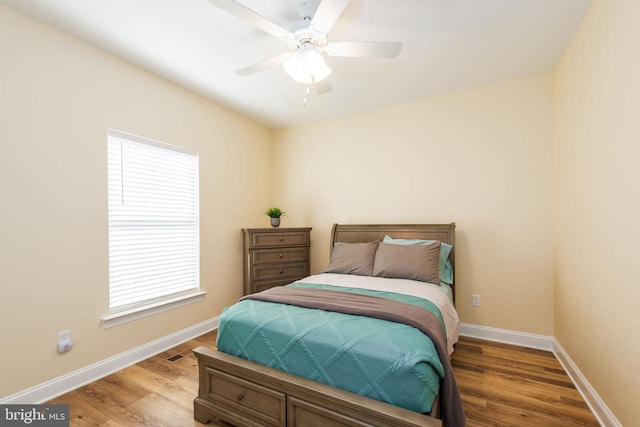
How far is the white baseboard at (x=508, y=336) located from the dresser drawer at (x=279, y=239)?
2102 millimetres

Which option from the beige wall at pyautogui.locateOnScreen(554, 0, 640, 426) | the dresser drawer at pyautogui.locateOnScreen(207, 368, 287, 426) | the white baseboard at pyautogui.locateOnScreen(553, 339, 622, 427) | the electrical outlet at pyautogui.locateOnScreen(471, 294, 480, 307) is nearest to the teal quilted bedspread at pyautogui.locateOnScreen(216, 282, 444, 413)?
the dresser drawer at pyautogui.locateOnScreen(207, 368, 287, 426)

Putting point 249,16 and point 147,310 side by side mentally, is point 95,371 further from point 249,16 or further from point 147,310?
point 249,16

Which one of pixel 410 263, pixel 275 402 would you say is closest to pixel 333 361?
pixel 275 402

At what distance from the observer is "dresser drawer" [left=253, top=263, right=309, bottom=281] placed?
3.39 m

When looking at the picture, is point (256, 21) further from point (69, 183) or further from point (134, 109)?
point (69, 183)

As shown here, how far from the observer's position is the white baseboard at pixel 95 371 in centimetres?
190

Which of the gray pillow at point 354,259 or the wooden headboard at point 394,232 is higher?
the wooden headboard at point 394,232

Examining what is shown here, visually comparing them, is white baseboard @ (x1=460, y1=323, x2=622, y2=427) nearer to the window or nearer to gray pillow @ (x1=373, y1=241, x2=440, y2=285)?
gray pillow @ (x1=373, y1=241, x2=440, y2=285)

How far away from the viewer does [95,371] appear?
A: 2.22m

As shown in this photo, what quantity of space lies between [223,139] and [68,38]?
1.57 metres

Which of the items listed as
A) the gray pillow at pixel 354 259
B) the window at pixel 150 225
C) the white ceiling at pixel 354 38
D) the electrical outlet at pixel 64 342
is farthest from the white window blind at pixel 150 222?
the gray pillow at pixel 354 259

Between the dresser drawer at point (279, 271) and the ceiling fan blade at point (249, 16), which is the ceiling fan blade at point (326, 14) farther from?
the dresser drawer at point (279, 271)

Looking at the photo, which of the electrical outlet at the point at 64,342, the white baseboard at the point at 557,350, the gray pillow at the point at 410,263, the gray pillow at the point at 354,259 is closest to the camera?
the white baseboard at the point at 557,350

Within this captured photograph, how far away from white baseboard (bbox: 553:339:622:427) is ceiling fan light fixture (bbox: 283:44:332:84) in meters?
2.78
